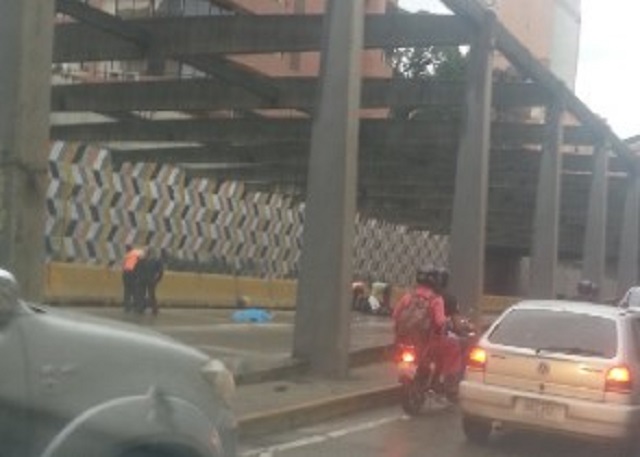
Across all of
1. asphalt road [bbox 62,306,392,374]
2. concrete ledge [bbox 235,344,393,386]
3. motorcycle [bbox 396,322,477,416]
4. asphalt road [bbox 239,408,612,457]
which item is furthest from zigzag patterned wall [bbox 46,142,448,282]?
asphalt road [bbox 239,408,612,457]

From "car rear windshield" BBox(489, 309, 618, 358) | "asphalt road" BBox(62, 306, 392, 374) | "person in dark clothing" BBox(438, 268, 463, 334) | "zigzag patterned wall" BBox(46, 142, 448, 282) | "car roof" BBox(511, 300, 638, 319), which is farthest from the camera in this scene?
"zigzag patterned wall" BBox(46, 142, 448, 282)

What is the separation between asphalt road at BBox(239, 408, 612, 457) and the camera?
32.9ft

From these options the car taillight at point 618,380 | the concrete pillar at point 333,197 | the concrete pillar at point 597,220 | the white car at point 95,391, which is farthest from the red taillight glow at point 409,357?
the concrete pillar at point 597,220

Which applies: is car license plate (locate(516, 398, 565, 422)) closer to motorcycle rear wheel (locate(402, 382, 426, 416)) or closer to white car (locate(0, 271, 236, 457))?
motorcycle rear wheel (locate(402, 382, 426, 416))

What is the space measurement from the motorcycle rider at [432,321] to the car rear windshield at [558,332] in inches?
64.9

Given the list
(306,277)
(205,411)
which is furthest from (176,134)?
(205,411)

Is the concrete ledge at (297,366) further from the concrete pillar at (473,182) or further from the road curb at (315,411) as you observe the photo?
the concrete pillar at (473,182)

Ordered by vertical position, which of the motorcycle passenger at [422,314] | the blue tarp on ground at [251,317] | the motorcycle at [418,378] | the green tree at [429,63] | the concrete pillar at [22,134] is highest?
the green tree at [429,63]

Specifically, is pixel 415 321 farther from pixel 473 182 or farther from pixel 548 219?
pixel 548 219

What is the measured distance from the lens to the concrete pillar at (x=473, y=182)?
22.0 meters

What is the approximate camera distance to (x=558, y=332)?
34.2 feet

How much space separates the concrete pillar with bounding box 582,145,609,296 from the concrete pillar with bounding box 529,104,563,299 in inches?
246

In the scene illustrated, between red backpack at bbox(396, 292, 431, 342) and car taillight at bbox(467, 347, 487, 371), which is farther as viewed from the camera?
red backpack at bbox(396, 292, 431, 342)

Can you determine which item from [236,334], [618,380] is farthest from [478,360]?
[236,334]
